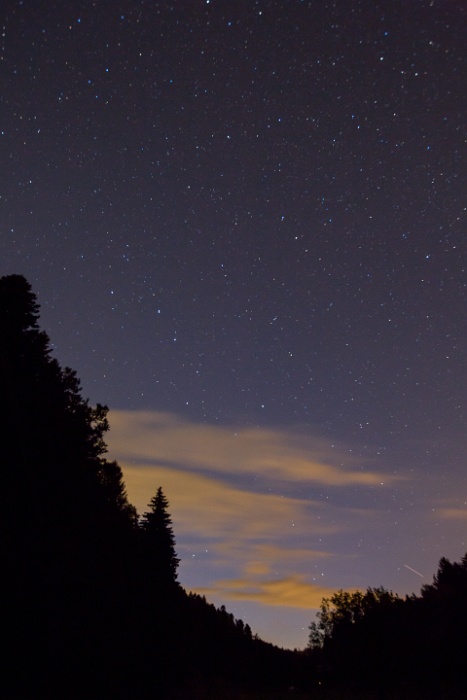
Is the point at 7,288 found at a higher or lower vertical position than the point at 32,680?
higher

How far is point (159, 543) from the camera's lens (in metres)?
45.6

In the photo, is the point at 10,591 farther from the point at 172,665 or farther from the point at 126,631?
the point at 172,665

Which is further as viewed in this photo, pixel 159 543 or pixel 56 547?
pixel 159 543

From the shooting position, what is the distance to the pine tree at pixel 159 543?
42.1m

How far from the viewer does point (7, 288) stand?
1867cm

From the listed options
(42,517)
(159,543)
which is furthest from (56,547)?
(159,543)

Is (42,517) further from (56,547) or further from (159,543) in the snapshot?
(159,543)

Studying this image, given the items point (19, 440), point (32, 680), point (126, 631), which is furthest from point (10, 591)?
point (126, 631)

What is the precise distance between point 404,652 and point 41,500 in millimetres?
39514

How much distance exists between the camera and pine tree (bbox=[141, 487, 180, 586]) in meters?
42.1

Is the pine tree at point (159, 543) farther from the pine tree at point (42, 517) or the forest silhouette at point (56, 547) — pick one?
the pine tree at point (42, 517)

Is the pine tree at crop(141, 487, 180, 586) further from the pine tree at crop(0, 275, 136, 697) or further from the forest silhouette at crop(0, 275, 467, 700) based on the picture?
the pine tree at crop(0, 275, 136, 697)

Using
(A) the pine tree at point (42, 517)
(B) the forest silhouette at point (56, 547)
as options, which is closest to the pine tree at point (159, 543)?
(B) the forest silhouette at point (56, 547)

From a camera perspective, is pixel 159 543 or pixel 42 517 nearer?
pixel 42 517
